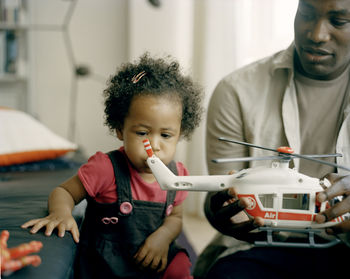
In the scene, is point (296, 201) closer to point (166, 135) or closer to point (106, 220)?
point (166, 135)

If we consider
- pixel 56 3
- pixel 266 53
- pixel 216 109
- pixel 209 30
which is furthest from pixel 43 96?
pixel 216 109

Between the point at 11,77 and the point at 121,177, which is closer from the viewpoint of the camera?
the point at 121,177

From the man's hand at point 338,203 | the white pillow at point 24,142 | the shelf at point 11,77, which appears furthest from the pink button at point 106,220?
the shelf at point 11,77

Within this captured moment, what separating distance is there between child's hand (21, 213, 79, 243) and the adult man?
12.5 inches

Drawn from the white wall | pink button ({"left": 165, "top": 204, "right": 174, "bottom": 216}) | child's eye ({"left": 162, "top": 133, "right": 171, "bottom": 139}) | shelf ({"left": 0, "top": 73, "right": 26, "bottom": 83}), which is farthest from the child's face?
shelf ({"left": 0, "top": 73, "right": 26, "bottom": 83})

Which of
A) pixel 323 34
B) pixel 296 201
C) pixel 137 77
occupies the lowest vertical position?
pixel 296 201

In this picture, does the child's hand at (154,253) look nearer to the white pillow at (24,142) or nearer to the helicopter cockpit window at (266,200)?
the helicopter cockpit window at (266,200)

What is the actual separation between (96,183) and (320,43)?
0.64 meters

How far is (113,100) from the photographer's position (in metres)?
0.89

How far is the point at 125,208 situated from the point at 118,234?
70mm

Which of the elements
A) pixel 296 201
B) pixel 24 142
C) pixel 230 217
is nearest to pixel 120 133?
pixel 230 217

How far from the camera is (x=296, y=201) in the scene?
2.13ft

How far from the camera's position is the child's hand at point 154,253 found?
857 mm

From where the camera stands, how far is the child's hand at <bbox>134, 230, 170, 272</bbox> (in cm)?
86
